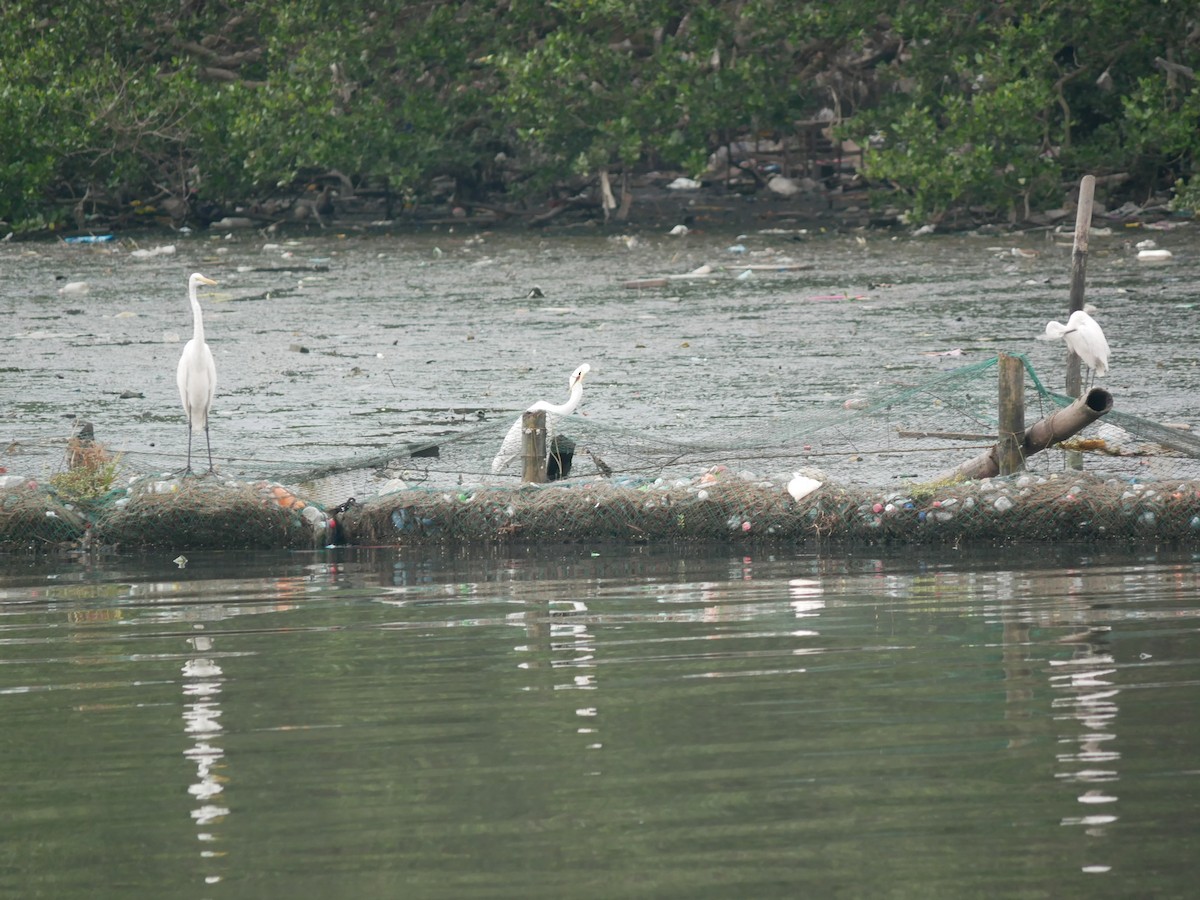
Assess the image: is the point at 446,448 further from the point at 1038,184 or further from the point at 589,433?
the point at 1038,184

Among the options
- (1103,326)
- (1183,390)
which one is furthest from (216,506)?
(1103,326)

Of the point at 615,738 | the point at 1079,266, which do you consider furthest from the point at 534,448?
the point at 615,738

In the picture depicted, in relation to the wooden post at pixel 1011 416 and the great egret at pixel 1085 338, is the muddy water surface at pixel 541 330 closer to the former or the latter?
the great egret at pixel 1085 338

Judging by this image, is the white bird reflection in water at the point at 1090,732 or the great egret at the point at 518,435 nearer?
the white bird reflection in water at the point at 1090,732

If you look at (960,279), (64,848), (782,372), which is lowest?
(64,848)

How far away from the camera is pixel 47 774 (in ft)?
16.0

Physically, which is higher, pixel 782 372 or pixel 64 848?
pixel 782 372

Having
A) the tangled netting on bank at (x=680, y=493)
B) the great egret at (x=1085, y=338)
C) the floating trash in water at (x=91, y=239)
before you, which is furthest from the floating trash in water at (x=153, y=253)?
the great egret at (x=1085, y=338)

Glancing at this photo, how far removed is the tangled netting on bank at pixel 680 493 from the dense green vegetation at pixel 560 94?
43.4ft

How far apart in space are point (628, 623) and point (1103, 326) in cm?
860

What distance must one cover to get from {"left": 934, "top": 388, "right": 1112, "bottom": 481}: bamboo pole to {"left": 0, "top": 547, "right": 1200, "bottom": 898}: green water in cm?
74

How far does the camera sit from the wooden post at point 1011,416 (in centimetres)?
851

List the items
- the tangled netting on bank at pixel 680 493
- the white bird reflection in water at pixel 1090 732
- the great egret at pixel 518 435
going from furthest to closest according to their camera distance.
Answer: the great egret at pixel 518 435 < the tangled netting on bank at pixel 680 493 < the white bird reflection in water at pixel 1090 732

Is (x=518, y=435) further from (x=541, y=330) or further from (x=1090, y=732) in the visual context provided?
(x=541, y=330)
